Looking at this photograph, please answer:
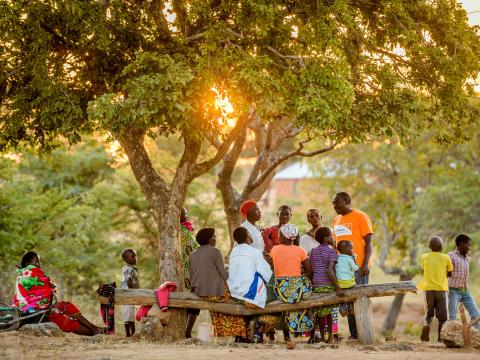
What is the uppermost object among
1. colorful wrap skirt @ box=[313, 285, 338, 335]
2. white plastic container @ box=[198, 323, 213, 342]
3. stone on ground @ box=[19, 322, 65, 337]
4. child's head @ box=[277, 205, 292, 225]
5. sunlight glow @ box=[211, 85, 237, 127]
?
sunlight glow @ box=[211, 85, 237, 127]

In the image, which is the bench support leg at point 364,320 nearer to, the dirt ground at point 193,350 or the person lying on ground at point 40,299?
the dirt ground at point 193,350

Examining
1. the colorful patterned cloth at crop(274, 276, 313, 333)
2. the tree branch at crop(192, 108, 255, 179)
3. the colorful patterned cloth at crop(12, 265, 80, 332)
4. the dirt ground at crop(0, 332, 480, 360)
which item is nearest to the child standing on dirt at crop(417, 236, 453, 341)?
the dirt ground at crop(0, 332, 480, 360)

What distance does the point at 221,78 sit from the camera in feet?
40.0

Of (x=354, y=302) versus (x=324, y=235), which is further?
(x=354, y=302)

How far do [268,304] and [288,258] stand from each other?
747mm

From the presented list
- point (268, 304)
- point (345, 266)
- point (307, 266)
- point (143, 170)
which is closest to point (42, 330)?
point (143, 170)

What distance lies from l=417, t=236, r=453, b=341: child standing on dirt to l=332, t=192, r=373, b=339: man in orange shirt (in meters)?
1.45

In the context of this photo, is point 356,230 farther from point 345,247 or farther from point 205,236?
point 205,236

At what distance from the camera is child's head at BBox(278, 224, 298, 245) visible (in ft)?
37.2

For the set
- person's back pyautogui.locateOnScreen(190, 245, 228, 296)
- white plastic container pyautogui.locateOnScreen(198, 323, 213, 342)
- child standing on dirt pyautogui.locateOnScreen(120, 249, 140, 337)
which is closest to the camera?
person's back pyautogui.locateOnScreen(190, 245, 228, 296)

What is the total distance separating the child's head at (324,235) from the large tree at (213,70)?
1.46m

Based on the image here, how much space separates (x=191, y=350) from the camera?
33.9ft

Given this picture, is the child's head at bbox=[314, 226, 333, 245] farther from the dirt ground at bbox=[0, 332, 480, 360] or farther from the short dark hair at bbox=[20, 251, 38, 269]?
the short dark hair at bbox=[20, 251, 38, 269]

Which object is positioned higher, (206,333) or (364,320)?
(364,320)
